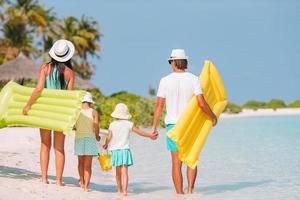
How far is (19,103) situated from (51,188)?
1.19m

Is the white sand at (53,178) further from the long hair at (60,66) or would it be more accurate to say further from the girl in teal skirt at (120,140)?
the long hair at (60,66)

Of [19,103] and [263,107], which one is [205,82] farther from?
[263,107]

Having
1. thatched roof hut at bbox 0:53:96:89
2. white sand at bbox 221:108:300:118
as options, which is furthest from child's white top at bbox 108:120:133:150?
white sand at bbox 221:108:300:118

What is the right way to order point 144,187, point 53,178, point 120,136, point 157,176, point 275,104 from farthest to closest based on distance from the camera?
point 275,104 < point 157,176 < point 144,187 < point 53,178 < point 120,136

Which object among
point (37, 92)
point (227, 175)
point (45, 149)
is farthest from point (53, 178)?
point (227, 175)

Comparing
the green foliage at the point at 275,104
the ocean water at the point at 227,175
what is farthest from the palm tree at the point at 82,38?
the ocean water at the point at 227,175

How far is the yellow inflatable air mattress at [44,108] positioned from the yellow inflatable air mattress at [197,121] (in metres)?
1.19

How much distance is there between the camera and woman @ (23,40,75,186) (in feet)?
25.4

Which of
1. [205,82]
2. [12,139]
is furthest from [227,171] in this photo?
[12,139]

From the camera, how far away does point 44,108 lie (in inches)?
308

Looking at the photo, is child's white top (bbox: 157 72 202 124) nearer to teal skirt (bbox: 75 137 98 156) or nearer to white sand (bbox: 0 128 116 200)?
teal skirt (bbox: 75 137 98 156)

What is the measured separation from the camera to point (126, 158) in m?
7.68

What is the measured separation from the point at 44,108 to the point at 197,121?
1.88 meters

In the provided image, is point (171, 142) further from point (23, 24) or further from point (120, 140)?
point (23, 24)
